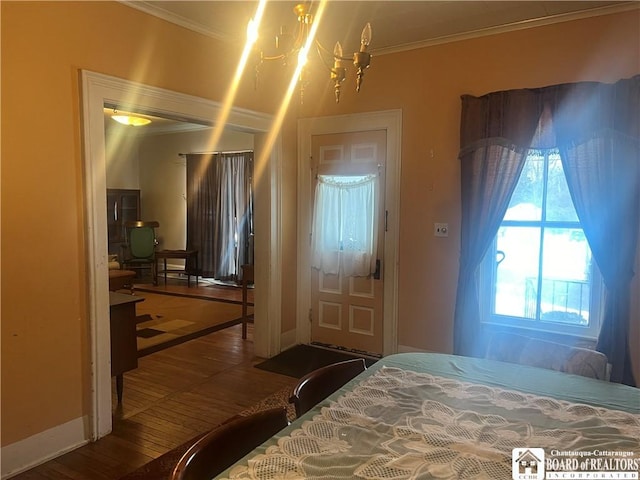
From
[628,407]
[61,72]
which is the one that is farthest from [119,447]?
[628,407]

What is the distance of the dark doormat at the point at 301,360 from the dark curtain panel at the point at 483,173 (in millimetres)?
978

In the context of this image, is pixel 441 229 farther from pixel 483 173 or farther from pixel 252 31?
pixel 252 31

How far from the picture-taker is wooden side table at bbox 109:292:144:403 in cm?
290

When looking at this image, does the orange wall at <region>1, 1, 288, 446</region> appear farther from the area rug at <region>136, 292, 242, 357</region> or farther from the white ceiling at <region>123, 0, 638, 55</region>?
the area rug at <region>136, 292, 242, 357</region>

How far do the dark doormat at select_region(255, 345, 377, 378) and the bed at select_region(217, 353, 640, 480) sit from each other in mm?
2074

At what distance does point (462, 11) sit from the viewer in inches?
121

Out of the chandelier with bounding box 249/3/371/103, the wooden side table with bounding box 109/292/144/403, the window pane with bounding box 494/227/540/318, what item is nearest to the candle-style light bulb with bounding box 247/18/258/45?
the chandelier with bounding box 249/3/371/103

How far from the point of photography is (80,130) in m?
2.55

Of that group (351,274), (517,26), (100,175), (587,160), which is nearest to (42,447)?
(100,175)

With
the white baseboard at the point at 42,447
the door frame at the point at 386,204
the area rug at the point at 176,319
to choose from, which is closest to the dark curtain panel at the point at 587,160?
the door frame at the point at 386,204

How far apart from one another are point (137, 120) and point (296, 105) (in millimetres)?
3023

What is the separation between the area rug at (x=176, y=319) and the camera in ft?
15.1

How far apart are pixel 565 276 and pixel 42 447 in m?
3.51

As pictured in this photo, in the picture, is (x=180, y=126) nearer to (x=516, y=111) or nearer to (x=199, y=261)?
(x=199, y=261)
